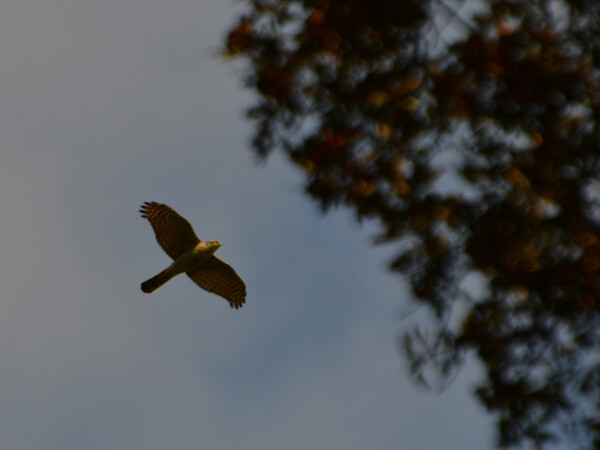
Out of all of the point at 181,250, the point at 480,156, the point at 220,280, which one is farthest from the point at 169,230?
the point at 480,156

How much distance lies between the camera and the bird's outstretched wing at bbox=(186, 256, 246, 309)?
1738cm

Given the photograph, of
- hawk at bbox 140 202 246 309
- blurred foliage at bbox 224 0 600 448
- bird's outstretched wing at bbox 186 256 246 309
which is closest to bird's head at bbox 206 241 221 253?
hawk at bbox 140 202 246 309

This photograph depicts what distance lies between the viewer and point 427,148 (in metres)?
8.52

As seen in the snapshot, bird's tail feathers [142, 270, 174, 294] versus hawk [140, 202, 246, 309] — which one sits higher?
hawk [140, 202, 246, 309]

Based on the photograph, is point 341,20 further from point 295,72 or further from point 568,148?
point 568,148

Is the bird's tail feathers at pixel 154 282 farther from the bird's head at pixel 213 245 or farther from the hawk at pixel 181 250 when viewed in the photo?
the bird's head at pixel 213 245

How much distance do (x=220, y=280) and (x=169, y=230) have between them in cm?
146

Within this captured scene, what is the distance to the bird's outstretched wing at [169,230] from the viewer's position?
16764 millimetres

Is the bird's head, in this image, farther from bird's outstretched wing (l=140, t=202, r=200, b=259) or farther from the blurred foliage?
the blurred foliage

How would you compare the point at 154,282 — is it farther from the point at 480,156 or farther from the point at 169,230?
the point at 480,156

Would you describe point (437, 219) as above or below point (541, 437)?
above

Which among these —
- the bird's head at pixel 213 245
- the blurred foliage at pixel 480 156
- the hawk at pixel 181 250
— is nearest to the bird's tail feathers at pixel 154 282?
the hawk at pixel 181 250

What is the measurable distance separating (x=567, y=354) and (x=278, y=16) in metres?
4.09

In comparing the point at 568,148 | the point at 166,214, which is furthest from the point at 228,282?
the point at 568,148
